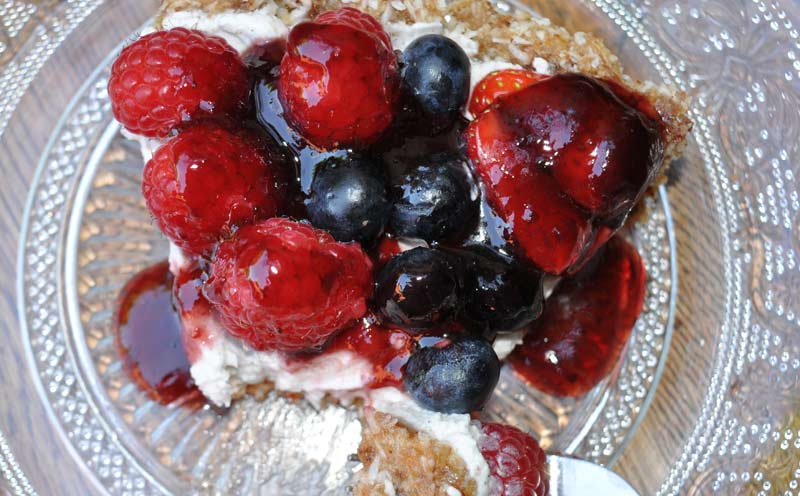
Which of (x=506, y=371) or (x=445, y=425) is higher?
(x=445, y=425)

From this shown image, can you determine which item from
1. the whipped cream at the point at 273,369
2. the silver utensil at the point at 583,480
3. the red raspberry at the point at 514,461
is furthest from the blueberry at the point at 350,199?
the silver utensil at the point at 583,480

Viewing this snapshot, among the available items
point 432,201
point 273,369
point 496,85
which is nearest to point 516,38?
point 496,85

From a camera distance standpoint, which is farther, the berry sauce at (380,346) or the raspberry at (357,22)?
the berry sauce at (380,346)

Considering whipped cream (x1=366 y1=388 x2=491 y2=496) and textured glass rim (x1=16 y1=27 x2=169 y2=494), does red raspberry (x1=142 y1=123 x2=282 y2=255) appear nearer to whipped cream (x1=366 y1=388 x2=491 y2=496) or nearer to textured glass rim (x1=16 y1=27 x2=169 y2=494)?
whipped cream (x1=366 y1=388 x2=491 y2=496)

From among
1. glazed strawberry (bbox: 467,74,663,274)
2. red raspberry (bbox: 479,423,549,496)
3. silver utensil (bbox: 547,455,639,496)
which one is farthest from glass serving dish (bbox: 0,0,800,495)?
glazed strawberry (bbox: 467,74,663,274)

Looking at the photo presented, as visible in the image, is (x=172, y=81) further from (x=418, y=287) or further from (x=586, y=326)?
(x=586, y=326)

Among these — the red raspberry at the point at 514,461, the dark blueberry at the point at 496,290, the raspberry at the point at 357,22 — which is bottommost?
the red raspberry at the point at 514,461

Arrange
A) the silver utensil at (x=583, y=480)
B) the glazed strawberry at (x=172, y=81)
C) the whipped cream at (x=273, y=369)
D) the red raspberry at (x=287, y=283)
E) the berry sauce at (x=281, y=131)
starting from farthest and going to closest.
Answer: the silver utensil at (x=583, y=480) < the whipped cream at (x=273, y=369) < the berry sauce at (x=281, y=131) < the glazed strawberry at (x=172, y=81) < the red raspberry at (x=287, y=283)

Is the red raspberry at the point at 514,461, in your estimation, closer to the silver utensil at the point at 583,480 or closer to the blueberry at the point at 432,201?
the silver utensil at the point at 583,480
